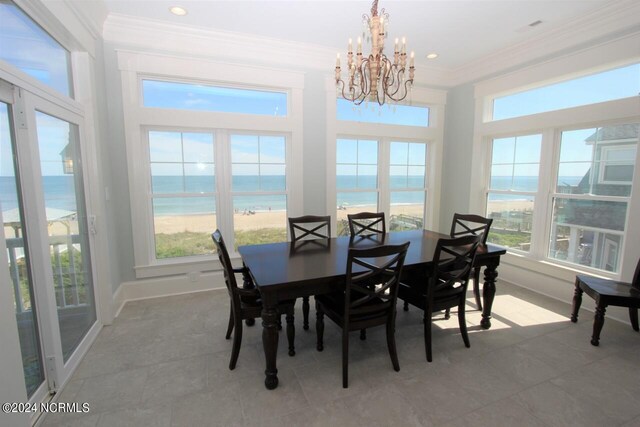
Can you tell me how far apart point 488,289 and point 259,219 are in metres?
2.67

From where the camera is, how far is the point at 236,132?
142 inches

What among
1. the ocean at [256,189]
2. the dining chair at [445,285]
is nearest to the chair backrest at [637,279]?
the ocean at [256,189]

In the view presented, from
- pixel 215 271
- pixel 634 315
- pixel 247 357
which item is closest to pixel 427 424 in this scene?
pixel 247 357

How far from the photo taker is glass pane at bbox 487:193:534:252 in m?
3.82

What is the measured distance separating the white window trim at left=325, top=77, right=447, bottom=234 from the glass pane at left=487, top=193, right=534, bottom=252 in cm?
82

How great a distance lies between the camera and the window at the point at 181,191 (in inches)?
134

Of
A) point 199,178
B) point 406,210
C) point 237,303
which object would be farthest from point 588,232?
point 199,178

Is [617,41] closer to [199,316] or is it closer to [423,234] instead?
[423,234]

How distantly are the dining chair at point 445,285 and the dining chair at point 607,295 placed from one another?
1061 millimetres

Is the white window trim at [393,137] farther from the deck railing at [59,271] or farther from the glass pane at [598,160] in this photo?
the deck railing at [59,271]

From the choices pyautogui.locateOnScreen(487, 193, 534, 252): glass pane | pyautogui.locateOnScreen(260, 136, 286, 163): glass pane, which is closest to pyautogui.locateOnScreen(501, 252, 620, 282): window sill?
pyautogui.locateOnScreen(487, 193, 534, 252): glass pane

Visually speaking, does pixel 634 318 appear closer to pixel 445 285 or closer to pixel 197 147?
pixel 445 285

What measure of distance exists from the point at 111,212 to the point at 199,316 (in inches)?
55.9

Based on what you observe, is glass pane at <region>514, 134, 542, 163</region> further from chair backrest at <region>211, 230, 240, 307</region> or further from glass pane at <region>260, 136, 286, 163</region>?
chair backrest at <region>211, 230, 240, 307</region>
